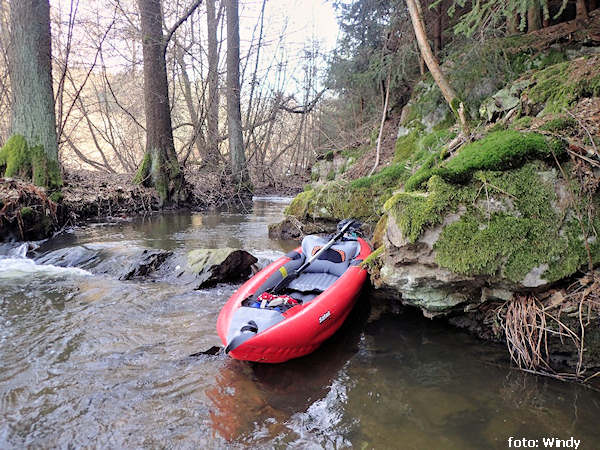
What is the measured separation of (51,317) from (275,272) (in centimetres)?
248

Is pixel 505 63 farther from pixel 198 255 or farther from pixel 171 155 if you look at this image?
pixel 171 155

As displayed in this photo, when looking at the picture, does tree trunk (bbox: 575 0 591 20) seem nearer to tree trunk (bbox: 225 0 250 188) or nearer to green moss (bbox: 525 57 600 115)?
green moss (bbox: 525 57 600 115)

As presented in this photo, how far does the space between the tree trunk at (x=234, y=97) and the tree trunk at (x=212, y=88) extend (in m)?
0.57

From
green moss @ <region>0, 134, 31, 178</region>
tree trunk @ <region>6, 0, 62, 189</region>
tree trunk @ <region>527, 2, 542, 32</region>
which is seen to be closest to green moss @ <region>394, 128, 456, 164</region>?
tree trunk @ <region>527, 2, 542, 32</region>

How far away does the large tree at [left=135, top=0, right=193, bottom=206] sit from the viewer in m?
10.5

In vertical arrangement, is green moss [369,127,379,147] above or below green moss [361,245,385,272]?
above

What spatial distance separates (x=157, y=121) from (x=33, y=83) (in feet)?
12.7

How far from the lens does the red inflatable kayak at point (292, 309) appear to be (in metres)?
2.87

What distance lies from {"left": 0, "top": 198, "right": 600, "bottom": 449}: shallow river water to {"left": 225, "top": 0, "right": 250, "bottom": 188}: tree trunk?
10998 mm

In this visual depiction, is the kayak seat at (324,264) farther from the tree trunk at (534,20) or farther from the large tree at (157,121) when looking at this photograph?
the large tree at (157,121)

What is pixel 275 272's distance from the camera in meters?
4.13

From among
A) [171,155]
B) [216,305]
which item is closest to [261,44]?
[171,155]

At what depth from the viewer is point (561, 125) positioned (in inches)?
125

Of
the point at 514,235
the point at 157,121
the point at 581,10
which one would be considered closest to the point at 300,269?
the point at 514,235
